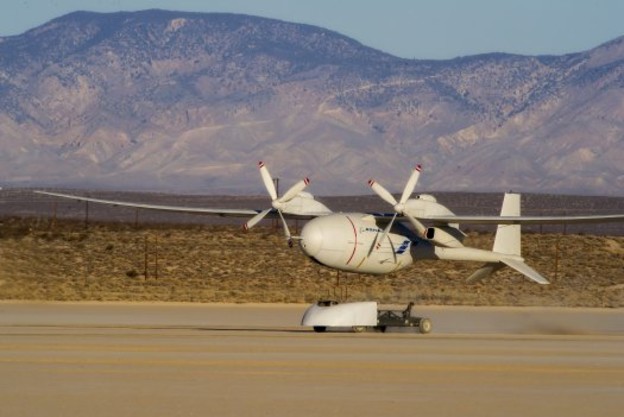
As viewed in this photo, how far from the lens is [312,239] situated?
4475cm

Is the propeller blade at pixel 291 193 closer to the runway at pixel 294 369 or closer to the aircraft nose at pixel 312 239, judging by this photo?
the aircraft nose at pixel 312 239

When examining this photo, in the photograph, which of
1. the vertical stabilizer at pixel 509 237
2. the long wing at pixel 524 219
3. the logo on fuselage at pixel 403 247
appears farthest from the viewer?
the vertical stabilizer at pixel 509 237

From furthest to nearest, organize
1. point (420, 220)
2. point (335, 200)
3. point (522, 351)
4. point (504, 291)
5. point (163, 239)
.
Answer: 1. point (335, 200)
2. point (163, 239)
3. point (504, 291)
4. point (420, 220)
5. point (522, 351)

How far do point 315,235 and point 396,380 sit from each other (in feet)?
55.6

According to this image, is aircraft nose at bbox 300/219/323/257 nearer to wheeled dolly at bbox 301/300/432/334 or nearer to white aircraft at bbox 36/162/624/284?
white aircraft at bbox 36/162/624/284

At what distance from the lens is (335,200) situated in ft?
621

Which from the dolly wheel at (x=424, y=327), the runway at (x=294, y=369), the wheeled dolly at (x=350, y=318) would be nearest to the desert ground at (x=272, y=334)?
the runway at (x=294, y=369)

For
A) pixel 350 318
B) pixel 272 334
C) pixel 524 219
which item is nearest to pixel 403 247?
pixel 524 219

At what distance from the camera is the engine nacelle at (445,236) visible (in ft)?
159

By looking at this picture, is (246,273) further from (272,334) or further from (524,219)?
(272,334)

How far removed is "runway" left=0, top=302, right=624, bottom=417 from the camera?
23.8 m

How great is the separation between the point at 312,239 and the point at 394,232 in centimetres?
437

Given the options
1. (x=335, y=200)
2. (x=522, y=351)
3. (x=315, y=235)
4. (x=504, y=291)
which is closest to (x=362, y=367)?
(x=522, y=351)

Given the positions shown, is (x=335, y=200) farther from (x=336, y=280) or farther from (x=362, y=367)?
(x=362, y=367)
